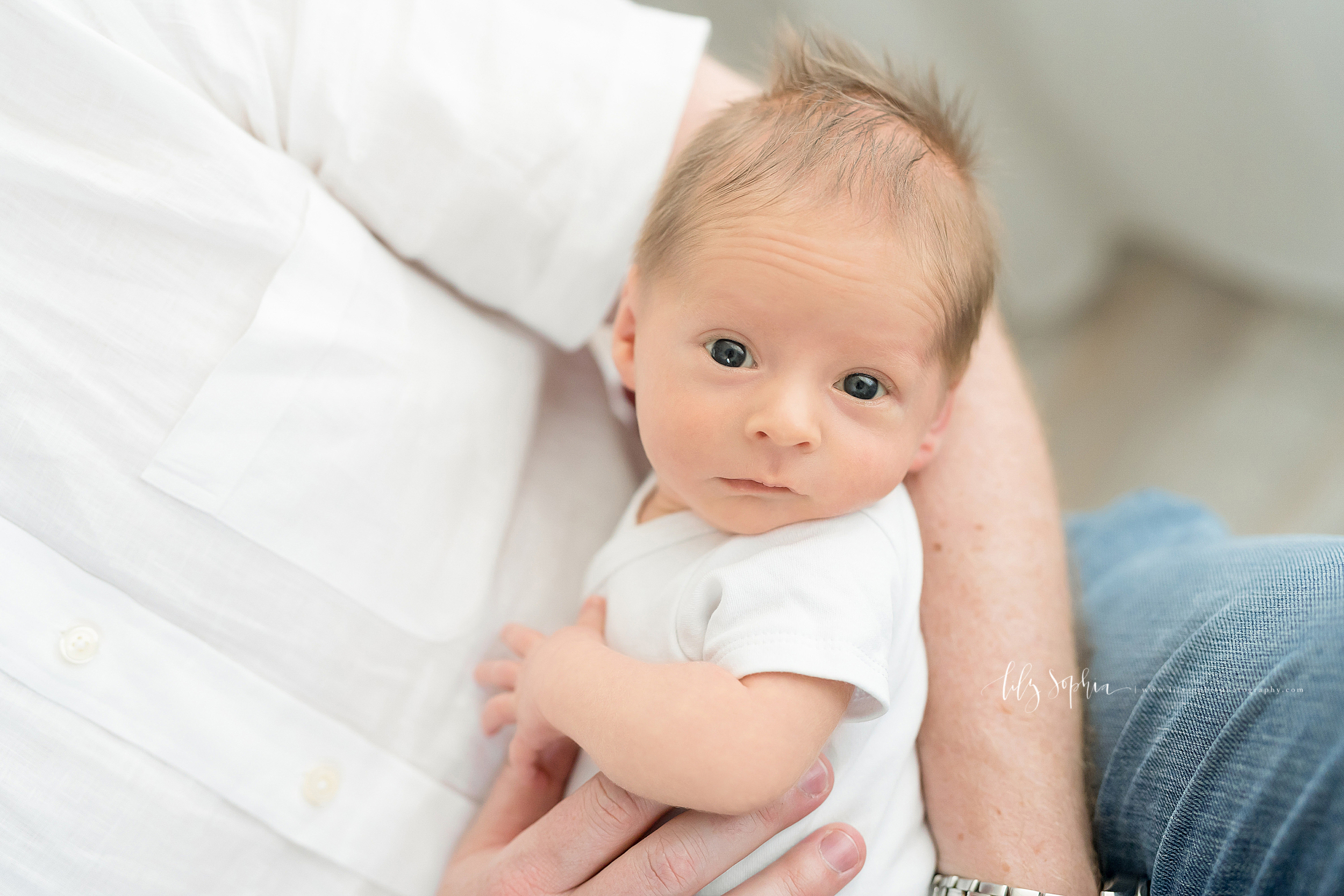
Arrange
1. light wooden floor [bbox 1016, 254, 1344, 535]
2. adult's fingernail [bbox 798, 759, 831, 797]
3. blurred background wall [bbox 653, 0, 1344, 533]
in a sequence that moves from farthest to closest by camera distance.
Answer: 1. light wooden floor [bbox 1016, 254, 1344, 535]
2. blurred background wall [bbox 653, 0, 1344, 533]
3. adult's fingernail [bbox 798, 759, 831, 797]

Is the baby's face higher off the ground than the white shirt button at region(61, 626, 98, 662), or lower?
higher

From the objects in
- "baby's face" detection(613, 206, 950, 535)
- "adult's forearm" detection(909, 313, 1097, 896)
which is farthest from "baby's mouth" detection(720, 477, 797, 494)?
"adult's forearm" detection(909, 313, 1097, 896)

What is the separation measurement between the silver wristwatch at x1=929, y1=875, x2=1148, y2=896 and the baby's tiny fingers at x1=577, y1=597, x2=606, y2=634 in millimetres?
343

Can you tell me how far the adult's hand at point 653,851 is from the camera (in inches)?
23.4

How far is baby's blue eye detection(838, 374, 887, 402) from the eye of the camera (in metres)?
0.60

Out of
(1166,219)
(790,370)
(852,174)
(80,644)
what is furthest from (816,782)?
(1166,219)

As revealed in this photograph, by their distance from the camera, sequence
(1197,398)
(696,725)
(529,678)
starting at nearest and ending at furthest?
(696,725)
(529,678)
(1197,398)

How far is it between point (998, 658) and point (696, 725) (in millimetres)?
320

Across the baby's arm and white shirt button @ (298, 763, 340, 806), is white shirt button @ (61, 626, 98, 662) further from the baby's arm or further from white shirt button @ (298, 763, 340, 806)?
the baby's arm

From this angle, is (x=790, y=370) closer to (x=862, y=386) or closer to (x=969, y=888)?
(x=862, y=386)

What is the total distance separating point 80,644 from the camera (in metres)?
0.60

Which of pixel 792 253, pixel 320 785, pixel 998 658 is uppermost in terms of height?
pixel 792 253

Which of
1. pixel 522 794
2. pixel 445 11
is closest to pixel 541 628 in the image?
pixel 522 794

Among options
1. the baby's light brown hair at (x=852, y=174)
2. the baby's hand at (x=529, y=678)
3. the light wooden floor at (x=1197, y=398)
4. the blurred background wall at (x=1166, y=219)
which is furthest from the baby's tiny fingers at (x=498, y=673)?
the light wooden floor at (x=1197, y=398)
